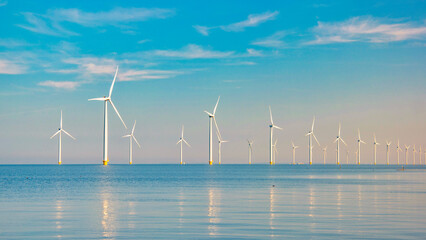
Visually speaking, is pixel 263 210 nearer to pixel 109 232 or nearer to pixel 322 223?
pixel 322 223

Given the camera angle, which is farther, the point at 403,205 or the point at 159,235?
the point at 403,205

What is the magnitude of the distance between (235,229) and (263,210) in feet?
39.8

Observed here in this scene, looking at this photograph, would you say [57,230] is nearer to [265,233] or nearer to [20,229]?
[20,229]

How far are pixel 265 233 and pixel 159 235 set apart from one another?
18.5 ft

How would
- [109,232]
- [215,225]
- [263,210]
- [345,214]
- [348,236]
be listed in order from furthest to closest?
[263,210], [345,214], [215,225], [109,232], [348,236]

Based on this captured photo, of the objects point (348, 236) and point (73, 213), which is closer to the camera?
point (348, 236)

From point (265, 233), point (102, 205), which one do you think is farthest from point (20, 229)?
point (102, 205)

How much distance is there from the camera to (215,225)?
3428 centimetres

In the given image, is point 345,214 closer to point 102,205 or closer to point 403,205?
point 403,205

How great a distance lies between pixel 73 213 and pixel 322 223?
61.3 ft

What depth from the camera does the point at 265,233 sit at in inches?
1210

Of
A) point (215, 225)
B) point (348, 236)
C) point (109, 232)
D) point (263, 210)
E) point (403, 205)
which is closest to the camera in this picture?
point (348, 236)

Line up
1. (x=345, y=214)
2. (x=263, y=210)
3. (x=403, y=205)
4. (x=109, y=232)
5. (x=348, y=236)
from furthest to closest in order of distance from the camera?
1. (x=403, y=205)
2. (x=263, y=210)
3. (x=345, y=214)
4. (x=109, y=232)
5. (x=348, y=236)

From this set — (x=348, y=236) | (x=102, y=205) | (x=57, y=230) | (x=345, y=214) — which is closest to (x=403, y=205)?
(x=345, y=214)
